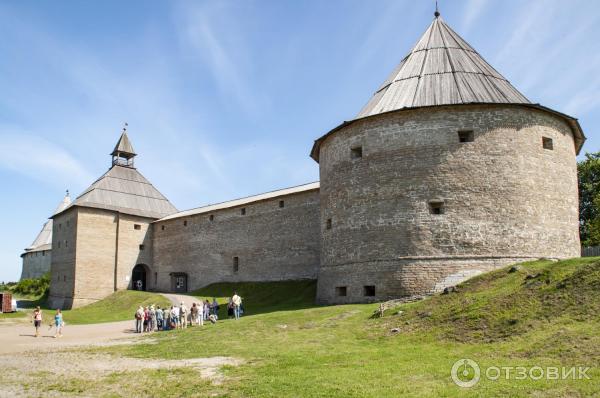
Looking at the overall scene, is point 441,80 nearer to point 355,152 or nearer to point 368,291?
point 355,152

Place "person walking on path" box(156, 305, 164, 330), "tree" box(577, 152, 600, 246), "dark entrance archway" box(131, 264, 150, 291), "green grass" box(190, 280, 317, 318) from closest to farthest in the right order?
"person walking on path" box(156, 305, 164, 330), "green grass" box(190, 280, 317, 318), "tree" box(577, 152, 600, 246), "dark entrance archway" box(131, 264, 150, 291)

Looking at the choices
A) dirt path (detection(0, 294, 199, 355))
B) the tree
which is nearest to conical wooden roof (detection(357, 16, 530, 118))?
dirt path (detection(0, 294, 199, 355))

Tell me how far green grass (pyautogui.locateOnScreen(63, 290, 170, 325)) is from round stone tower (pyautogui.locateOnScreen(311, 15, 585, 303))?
12152 mm

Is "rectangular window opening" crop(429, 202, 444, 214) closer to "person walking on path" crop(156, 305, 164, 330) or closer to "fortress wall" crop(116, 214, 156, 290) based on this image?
"person walking on path" crop(156, 305, 164, 330)

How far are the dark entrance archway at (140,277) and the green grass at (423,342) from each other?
841 inches

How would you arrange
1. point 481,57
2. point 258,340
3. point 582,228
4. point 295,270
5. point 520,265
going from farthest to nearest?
1. point 582,228
2. point 295,270
3. point 481,57
4. point 520,265
5. point 258,340

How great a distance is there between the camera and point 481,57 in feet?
71.0

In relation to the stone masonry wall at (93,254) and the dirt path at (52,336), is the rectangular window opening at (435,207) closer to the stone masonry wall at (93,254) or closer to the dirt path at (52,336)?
the dirt path at (52,336)

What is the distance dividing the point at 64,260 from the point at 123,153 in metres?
11.4

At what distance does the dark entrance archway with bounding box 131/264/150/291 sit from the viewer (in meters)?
37.6

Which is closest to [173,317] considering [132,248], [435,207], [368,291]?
[368,291]

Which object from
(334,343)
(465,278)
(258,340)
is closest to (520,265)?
(465,278)

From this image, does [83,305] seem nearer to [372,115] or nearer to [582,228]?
[372,115]

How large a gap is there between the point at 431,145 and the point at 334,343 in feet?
27.2
